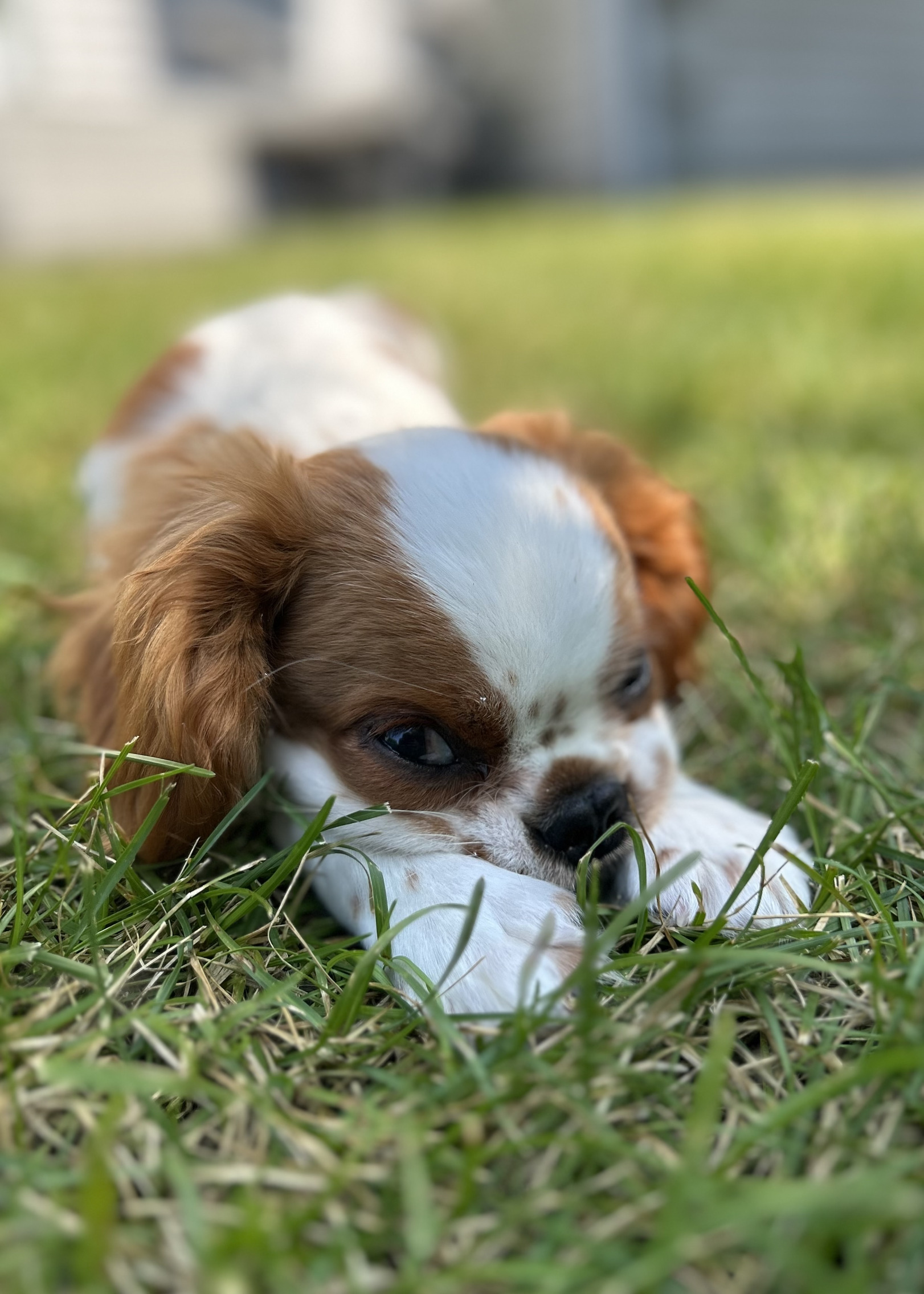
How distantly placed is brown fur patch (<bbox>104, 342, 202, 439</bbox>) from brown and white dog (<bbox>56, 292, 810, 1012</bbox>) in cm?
125

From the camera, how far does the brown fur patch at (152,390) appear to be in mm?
3883

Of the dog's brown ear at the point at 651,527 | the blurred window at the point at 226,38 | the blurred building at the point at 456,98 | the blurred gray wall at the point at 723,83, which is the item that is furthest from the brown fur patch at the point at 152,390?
the blurred gray wall at the point at 723,83

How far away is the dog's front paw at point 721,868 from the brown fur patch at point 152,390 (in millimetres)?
→ 2340

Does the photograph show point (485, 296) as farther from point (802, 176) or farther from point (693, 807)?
point (802, 176)

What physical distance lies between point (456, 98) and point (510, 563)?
28737 mm

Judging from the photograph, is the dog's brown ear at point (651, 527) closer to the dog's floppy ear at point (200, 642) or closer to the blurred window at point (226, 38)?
the dog's floppy ear at point (200, 642)

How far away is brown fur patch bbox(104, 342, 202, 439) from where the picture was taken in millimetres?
3883

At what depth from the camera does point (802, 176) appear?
24469 millimetres

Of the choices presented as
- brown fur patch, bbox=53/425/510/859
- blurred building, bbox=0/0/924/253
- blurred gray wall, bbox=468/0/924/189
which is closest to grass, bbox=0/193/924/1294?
brown fur patch, bbox=53/425/510/859

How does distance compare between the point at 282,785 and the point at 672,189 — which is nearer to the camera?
the point at 282,785

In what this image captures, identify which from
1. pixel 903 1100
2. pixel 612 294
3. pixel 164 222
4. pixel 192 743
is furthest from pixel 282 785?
pixel 164 222

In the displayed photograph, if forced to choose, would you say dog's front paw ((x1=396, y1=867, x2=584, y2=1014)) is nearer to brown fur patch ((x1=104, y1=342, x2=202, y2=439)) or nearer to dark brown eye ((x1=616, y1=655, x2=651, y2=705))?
dark brown eye ((x1=616, y1=655, x2=651, y2=705))

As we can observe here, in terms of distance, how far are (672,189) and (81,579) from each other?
73.5ft

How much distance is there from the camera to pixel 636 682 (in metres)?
2.64
